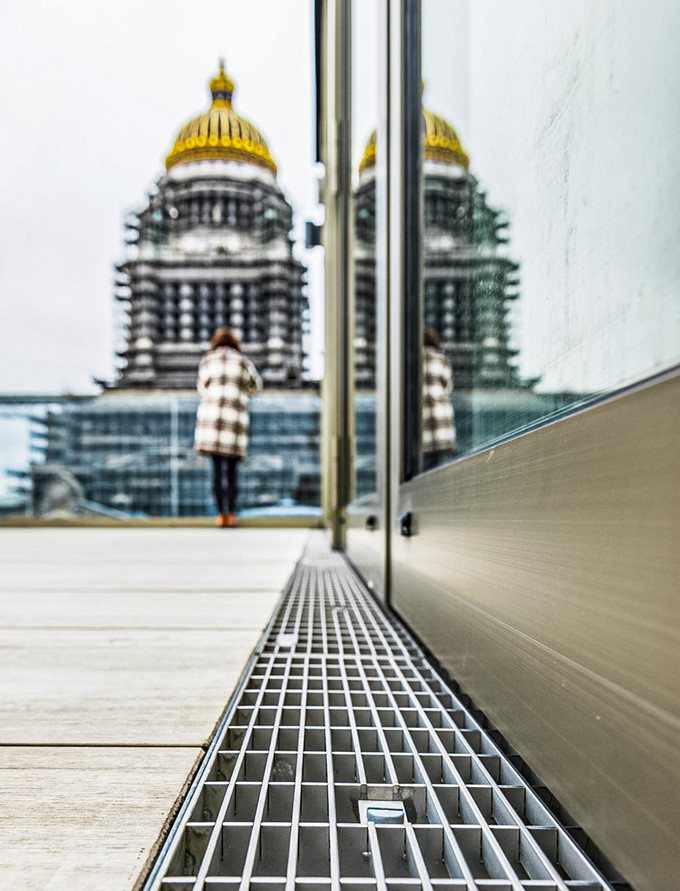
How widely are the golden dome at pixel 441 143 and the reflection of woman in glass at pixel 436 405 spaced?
0.16 metres

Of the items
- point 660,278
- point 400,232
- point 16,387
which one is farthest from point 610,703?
point 16,387

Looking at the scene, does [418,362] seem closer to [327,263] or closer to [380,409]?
[380,409]

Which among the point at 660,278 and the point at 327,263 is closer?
the point at 660,278

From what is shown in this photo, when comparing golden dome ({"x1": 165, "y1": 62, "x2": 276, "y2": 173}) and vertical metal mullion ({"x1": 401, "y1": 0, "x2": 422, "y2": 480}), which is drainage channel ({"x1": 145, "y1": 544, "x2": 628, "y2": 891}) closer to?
vertical metal mullion ({"x1": 401, "y1": 0, "x2": 422, "y2": 480})

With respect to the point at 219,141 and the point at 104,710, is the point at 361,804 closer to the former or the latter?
→ the point at 104,710

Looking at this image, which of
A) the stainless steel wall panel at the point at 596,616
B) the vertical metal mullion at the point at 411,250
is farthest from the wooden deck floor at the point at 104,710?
the vertical metal mullion at the point at 411,250

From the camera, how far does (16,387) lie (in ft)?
12.7

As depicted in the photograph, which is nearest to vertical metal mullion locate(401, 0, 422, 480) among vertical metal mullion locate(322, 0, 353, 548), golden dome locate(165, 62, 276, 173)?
vertical metal mullion locate(322, 0, 353, 548)

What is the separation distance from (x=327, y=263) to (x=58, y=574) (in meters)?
1.63

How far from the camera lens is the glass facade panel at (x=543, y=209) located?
23cm

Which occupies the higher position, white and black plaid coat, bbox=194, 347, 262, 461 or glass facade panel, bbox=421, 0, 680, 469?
white and black plaid coat, bbox=194, 347, 262, 461

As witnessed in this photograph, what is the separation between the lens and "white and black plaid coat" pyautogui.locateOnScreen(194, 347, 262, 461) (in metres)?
3.13

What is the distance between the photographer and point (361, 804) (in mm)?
250

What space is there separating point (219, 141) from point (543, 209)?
22.3 metres
